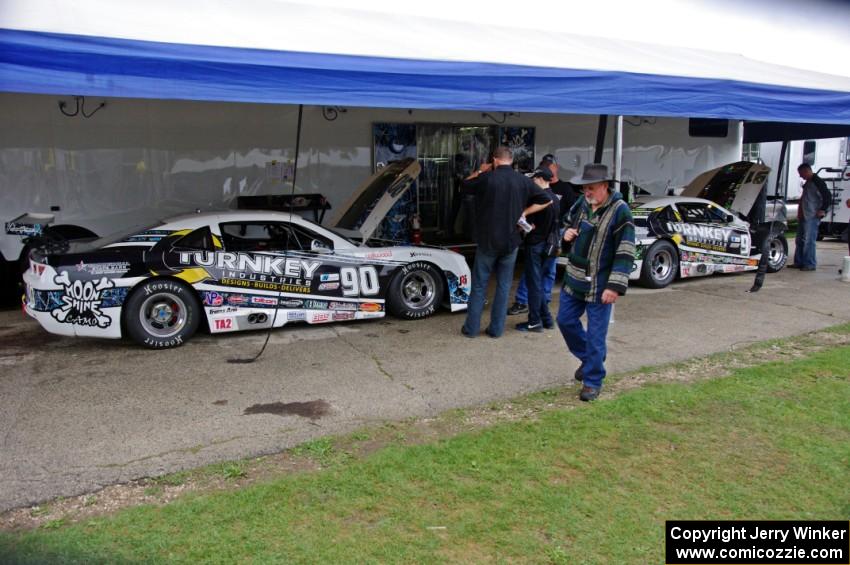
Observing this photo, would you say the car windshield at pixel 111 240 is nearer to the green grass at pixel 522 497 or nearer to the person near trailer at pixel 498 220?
the person near trailer at pixel 498 220

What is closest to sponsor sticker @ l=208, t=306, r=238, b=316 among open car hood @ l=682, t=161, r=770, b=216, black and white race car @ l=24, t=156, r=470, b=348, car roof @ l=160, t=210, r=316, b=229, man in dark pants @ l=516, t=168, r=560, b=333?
black and white race car @ l=24, t=156, r=470, b=348

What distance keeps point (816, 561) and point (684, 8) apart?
12.8 meters

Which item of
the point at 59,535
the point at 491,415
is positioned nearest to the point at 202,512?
the point at 59,535

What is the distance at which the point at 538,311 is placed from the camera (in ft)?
22.9

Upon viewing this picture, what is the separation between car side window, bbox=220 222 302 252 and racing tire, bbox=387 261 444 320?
3.77 ft

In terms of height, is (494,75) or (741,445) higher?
(494,75)

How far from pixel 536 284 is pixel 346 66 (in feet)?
9.37

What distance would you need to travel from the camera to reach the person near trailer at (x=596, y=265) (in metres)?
4.76

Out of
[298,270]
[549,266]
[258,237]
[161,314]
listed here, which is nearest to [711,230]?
[549,266]

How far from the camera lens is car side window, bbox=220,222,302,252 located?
6.53 meters

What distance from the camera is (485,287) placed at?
6641 millimetres

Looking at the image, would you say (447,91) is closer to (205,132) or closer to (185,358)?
(185,358)

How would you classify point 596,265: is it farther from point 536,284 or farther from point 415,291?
point 415,291

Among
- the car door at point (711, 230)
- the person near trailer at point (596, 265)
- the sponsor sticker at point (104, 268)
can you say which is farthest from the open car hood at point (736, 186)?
the sponsor sticker at point (104, 268)
